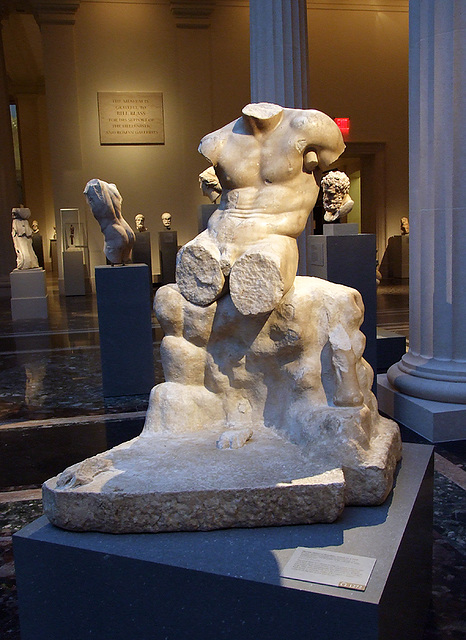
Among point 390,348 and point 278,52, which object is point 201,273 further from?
point 278,52

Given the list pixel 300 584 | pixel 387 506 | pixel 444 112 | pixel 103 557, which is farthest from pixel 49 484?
pixel 444 112

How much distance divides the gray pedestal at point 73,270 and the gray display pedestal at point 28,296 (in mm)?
2830

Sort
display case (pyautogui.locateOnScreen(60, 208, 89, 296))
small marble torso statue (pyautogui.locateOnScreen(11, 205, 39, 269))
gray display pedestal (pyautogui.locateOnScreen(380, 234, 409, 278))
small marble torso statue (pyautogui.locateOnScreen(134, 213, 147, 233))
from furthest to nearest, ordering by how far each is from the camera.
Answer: gray display pedestal (pyautogui.locateOnScreen(380, 234, 409, 278)), small marble torso statue (pyautogui.locateOnScreen(134, 213, 147, 233)), display case (pyautogui.locateOnScreen(60, 208, 89, 296)), small marble torso statue (pyautogui.locateOnScreen(11, 205, 39, 269))

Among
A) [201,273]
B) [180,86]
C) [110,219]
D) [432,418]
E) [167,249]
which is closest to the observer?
[201,273]

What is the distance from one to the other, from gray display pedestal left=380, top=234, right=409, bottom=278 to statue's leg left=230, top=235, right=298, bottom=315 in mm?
14397

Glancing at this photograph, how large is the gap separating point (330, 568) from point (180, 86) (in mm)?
15420

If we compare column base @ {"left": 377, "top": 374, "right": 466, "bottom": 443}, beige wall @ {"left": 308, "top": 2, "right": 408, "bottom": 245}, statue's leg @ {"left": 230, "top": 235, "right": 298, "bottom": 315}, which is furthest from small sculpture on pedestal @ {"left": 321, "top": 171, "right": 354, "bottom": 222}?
beige wall @ {"left": 308, "top": 2, "right": 408, "bottom": 245}

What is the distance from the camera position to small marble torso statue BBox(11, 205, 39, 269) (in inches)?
485

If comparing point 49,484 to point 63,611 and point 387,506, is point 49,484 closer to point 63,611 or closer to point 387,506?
point 63,611

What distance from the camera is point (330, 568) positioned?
2.04 metres

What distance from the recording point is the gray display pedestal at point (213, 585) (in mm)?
1984

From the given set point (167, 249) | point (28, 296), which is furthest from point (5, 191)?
point (28, 296)

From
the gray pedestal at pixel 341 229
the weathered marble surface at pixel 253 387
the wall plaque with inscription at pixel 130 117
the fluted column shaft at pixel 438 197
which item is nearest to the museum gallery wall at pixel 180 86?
the wall plaque with inscription at pixel 130 117

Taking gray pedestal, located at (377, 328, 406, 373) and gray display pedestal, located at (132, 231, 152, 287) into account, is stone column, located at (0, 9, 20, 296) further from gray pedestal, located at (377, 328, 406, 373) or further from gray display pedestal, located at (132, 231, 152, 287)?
gray pedestal, located at (377, 328, 406, 373)
